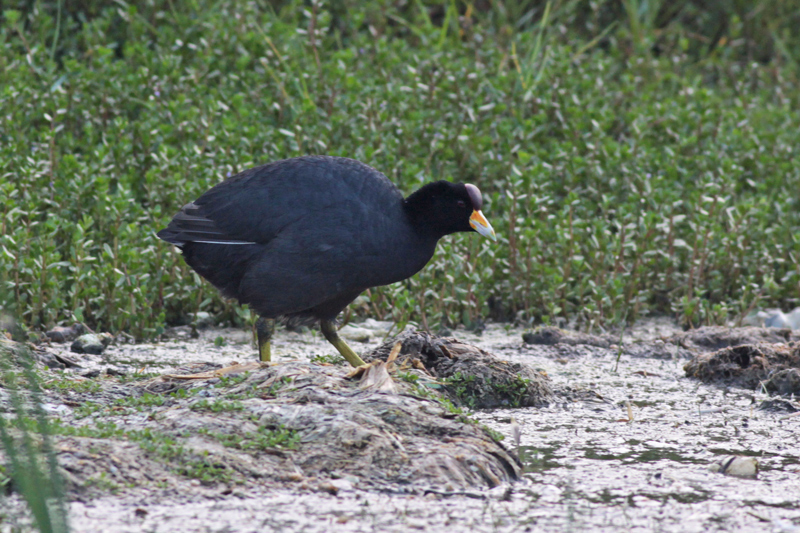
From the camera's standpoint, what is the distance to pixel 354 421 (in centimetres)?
400

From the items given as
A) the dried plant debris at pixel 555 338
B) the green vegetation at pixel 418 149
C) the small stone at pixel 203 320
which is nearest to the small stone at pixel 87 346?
the green vegetation at pixel 418 149

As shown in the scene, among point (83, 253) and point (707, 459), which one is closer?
point (707, 459)

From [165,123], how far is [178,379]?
3833 mm

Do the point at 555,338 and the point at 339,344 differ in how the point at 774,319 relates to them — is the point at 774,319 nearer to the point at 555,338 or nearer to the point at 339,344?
the point at 555,338

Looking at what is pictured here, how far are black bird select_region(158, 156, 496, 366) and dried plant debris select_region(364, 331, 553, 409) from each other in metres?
0.32

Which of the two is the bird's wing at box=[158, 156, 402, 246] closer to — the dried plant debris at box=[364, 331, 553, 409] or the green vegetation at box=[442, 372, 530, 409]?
the dried plant debris at box=[364, 331, 553, 409]

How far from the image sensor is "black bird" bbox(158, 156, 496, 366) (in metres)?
4.94

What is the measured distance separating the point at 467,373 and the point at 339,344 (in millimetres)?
726

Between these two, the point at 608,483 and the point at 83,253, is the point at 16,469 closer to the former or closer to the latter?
the point at 608,483

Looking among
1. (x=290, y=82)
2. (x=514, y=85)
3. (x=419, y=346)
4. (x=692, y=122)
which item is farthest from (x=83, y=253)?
(x=692, y=122)

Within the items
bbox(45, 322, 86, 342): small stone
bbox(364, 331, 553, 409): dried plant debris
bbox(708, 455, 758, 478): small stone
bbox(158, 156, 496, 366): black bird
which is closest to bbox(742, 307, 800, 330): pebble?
bbox(364, 331, 553, 409): dried plant debris

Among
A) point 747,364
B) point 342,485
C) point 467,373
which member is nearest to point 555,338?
point 747,364

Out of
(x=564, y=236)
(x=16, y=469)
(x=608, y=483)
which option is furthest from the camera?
(x=564, y=236)

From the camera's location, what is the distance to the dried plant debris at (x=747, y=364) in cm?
555
